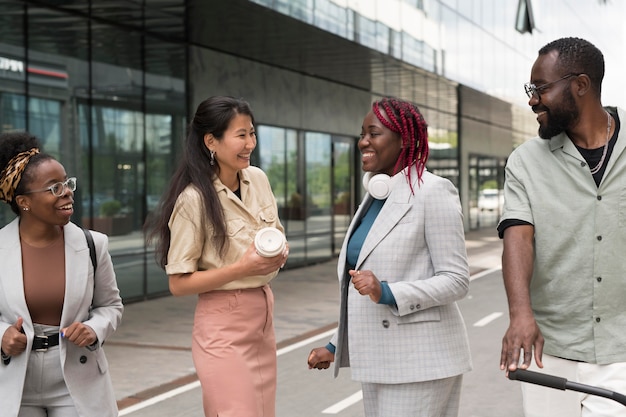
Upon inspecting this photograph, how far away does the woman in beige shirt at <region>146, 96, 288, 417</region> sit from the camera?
11.8 ft

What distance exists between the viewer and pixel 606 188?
2.95 meters

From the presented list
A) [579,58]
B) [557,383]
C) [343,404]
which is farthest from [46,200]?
Answer: [343,404]

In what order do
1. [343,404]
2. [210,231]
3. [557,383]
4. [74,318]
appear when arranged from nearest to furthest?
1. [557,383]
2. [74,318]
3. [210,231]
4. [343,404]

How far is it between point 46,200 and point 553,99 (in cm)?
187

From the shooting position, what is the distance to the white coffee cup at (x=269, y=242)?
345cm

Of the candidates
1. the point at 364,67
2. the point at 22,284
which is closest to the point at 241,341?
the point at 22,284

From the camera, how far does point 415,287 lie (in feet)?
10.9

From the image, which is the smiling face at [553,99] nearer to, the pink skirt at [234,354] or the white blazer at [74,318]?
the pink skirt at [234,354]

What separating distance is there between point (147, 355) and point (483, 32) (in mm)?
21203

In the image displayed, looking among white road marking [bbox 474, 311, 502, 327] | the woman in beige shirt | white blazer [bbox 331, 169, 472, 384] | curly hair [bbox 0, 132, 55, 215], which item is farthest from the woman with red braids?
white road marking [bbox 474, 311, 502, 327]

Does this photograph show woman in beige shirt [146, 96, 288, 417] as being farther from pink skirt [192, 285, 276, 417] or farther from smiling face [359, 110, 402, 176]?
smiling face [359, 110, 402, 176]

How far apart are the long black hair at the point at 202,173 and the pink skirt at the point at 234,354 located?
0.75 ft

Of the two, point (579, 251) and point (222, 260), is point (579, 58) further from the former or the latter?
point (222, 260)

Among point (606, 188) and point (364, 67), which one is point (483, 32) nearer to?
point (364, 67)
